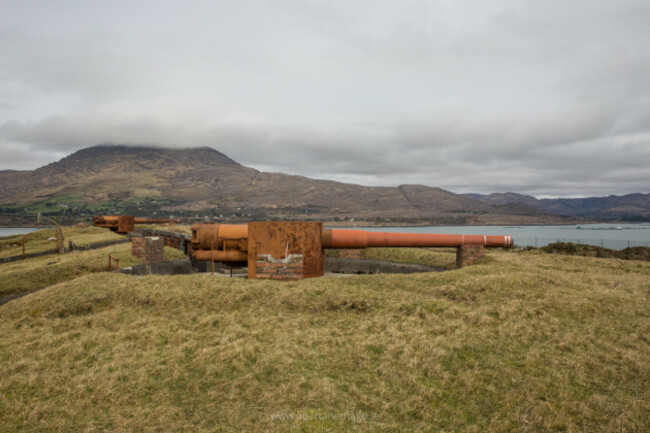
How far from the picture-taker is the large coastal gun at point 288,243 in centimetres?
842

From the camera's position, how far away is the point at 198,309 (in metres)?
6.86

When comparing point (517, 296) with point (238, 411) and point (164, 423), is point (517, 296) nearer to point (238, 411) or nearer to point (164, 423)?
point (238, 411)

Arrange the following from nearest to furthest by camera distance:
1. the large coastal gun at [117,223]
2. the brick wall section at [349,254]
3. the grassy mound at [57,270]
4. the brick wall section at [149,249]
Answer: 1. the grassy mound at [57,270]
2. the brick wall section at [149,249]
3. the brick wall section at [349,254]
4. the large coastal gun at [117,223]

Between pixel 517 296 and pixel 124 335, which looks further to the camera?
pixel 517 296

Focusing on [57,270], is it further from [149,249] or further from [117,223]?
[117,223]

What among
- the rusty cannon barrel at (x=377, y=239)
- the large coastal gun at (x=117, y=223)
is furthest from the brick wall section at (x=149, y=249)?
the large coastal gun at (x=117, y=223)

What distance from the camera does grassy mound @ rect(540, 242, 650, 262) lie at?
18469 millimetres

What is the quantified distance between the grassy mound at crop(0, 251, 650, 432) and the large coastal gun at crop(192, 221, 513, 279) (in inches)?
27.4

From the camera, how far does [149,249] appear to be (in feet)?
38.8

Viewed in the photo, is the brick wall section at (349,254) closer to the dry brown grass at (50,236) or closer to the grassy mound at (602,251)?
the grassy mound at (602,251)

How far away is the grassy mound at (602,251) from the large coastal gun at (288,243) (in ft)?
44.1

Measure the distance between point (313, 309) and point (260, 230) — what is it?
2.59 m

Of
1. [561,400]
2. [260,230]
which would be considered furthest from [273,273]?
[561,400]

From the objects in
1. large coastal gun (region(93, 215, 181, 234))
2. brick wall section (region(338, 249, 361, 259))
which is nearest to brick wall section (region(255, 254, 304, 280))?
brick wall section (region(338, 249, 361, 259))
